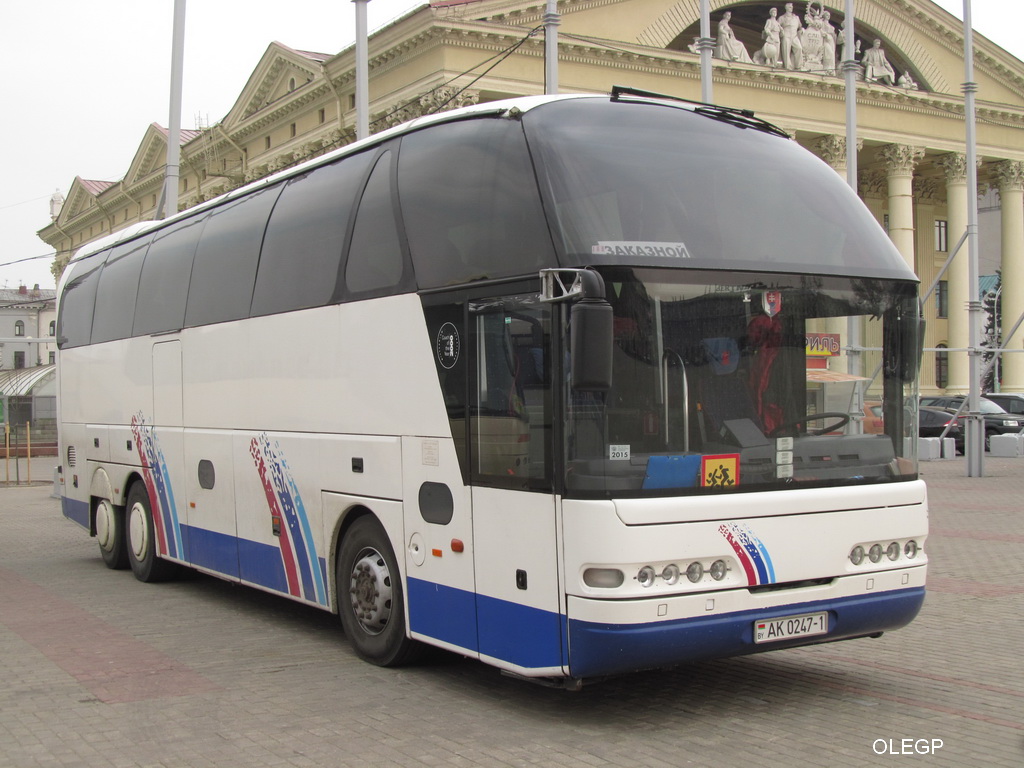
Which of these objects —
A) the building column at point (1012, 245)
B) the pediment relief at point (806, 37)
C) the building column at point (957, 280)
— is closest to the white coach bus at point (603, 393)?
the pediment relief at point (806, 37)

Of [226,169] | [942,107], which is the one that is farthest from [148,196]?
[942,107]

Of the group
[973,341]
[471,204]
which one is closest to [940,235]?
[973,341]

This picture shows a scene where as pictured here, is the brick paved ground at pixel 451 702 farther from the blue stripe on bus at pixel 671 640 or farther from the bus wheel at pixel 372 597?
the blue stripe on bus at pixel 671 640

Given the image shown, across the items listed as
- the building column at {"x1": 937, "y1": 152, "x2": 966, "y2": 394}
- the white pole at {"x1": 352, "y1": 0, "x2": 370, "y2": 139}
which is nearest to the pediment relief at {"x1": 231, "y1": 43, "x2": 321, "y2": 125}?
the building column at {"x1": 937, "y1": 152, "x2": 966, "y2": 394}

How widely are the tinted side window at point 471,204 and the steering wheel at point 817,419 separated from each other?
1.53m

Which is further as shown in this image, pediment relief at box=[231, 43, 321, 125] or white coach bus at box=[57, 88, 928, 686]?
pediment relief at box=[231, 43, 321, 125]

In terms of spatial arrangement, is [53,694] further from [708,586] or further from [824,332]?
[824,332]

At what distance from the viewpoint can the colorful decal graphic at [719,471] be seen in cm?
642

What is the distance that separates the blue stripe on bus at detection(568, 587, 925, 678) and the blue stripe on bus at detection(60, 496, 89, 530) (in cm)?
963

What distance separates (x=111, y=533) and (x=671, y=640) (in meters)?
8.89

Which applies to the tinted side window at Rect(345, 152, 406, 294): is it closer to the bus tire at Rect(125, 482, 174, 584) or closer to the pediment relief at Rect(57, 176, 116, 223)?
the bus tire at Rect(125, 482, 174, 584)

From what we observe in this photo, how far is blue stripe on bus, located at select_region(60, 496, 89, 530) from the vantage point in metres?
14.4

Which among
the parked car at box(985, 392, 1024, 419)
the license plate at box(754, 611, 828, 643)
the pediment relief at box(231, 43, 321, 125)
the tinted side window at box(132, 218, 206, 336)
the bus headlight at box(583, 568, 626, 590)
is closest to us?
the bus headlight at box(583, 568, 626, 590)

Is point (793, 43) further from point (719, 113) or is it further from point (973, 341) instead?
point (719, 113)
